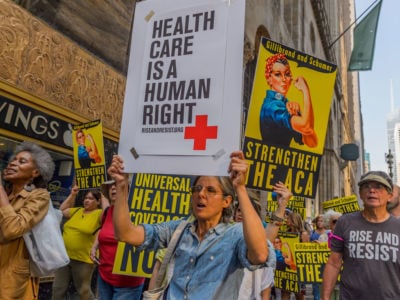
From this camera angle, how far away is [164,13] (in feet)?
9.06

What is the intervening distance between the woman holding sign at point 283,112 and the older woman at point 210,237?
119 cm

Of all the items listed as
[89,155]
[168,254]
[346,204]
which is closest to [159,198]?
[89,155]

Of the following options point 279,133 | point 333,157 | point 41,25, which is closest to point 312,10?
point 333,157

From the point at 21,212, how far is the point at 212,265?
149 cm

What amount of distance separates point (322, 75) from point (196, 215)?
2.09m

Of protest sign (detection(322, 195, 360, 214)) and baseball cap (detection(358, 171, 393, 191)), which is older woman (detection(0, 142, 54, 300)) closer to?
baseball cap (detection(358, 171, 393, 191))

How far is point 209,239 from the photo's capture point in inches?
84.6

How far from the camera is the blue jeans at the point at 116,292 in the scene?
400cm

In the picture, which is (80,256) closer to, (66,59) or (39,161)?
(39,161)

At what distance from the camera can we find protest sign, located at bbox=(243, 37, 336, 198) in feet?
10.9

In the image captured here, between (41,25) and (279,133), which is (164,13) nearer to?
(279,133)

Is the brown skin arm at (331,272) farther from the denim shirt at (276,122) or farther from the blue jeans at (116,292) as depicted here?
the blue jeans at (116,292)

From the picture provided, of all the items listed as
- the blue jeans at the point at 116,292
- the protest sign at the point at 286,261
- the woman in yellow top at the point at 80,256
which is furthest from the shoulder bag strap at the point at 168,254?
the protest sign at the point at 286,261

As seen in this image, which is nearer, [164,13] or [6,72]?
[164,13]
